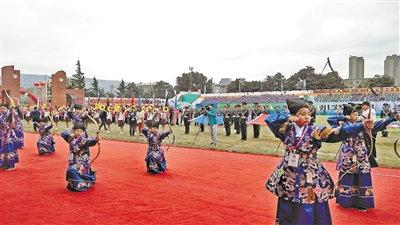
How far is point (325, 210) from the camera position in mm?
3180

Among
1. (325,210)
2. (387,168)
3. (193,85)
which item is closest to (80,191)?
(325,210)

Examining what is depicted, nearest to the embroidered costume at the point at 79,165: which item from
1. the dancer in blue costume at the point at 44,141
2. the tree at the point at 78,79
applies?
the dancer in blue costume at the point at 44,141

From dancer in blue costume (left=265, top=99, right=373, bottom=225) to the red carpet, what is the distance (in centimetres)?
97

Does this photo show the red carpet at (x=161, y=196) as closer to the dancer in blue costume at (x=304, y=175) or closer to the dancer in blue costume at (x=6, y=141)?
the dancer in blue costume at (x=6, y=141)

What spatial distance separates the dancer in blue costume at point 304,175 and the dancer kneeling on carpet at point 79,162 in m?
3.42

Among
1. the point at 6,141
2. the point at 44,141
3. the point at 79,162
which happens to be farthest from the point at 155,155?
the point at 44,141

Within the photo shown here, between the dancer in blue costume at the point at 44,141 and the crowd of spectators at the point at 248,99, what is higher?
the crowd of spectators at the point at 248,99

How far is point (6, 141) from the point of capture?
23.5ft

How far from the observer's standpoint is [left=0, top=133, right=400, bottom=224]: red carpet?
4.14m

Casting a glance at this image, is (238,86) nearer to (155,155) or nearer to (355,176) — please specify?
(155,155)

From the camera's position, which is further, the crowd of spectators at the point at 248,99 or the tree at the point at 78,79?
the tree at the point at 78,79

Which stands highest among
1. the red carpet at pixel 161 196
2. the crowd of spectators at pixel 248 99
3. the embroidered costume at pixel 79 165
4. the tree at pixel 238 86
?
the tree at pixel 238 86

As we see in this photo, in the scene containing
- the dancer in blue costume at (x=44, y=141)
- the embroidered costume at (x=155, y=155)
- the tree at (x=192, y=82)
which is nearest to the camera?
the embroidered costume at (x=155, y=155)

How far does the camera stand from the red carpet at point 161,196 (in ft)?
13.6
